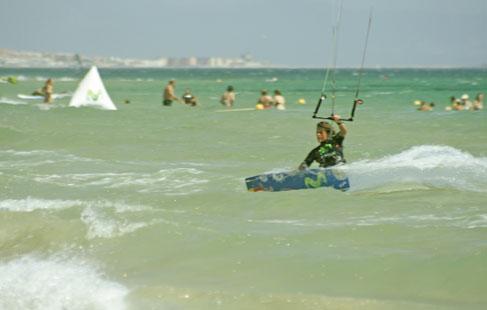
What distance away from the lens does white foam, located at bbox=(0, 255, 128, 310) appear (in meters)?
7.57

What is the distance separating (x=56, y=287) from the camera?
7.96 meters

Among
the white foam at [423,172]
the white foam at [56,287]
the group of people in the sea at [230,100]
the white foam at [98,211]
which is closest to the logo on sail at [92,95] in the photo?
the group of people in the sea at [230,100]

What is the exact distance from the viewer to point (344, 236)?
31.6ft

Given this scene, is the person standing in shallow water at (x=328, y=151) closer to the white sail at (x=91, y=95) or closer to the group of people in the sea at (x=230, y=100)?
the group of people in the sea at (x=230, y=100)

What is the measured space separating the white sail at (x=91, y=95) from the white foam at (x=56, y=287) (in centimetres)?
2239

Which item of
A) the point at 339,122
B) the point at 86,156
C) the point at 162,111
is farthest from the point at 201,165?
the point at 162,111

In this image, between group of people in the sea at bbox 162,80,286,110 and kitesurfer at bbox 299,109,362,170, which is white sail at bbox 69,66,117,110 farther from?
kitesurfer at bbox 299,109,362,170

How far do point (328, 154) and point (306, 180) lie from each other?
50 cm

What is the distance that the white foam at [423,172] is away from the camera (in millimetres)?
12609

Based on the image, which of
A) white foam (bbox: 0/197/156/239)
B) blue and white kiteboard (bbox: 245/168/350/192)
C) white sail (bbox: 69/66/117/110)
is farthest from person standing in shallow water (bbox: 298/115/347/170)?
white sail (bbox: 69/66/117/110)

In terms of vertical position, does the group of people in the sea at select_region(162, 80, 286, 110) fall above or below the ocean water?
below

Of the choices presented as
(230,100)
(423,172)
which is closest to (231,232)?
(423,172)

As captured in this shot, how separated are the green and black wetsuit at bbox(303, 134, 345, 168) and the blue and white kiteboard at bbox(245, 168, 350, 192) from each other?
180mm

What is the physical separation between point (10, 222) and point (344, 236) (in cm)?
405
